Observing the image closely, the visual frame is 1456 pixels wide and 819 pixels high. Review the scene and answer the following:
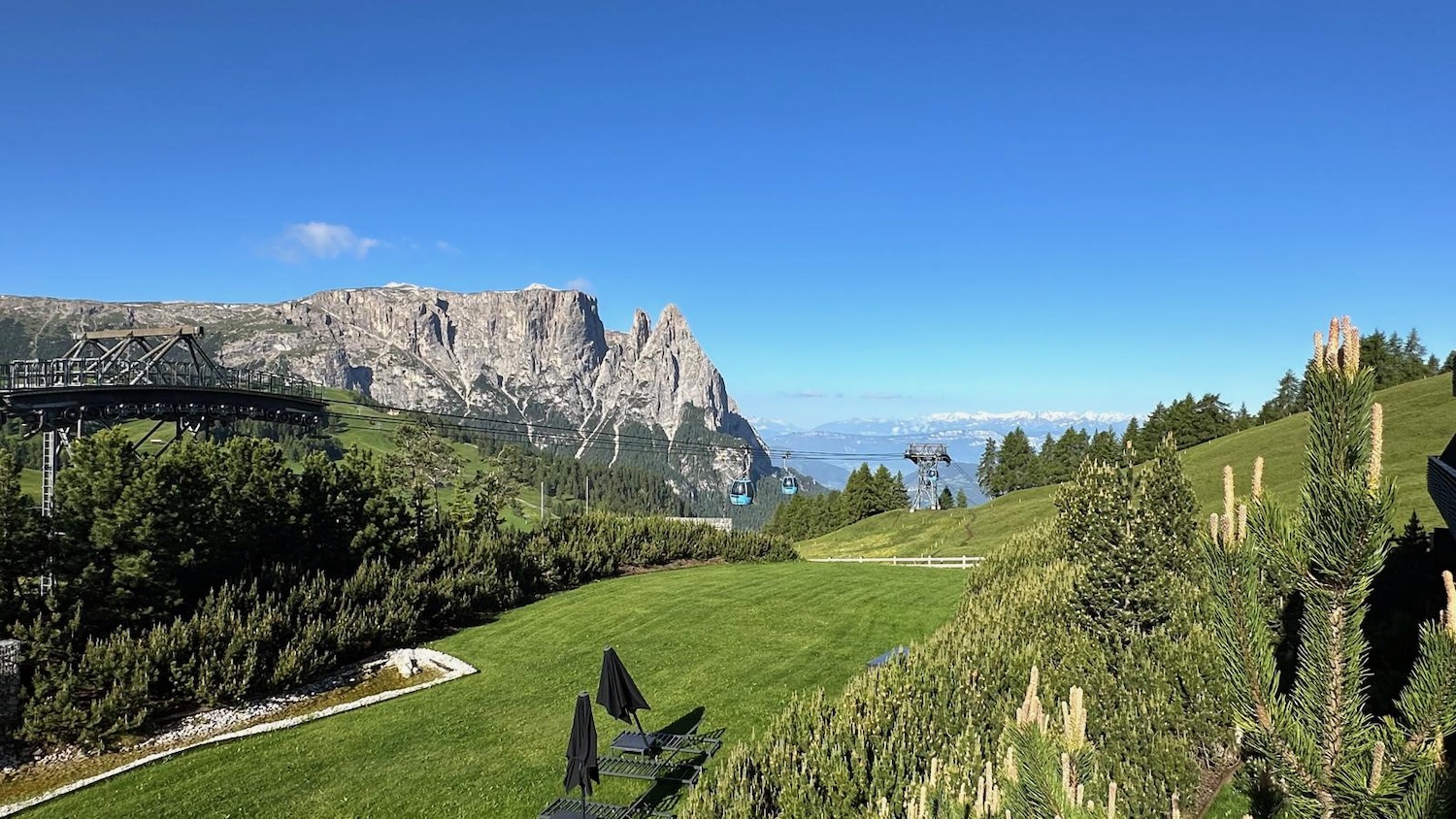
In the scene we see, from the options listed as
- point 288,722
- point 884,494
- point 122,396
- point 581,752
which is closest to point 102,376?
point 122,396

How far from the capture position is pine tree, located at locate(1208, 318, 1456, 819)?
296 centimetres

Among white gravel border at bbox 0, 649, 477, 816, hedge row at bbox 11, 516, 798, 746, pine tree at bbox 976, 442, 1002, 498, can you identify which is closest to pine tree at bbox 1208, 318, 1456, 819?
white gravel border at bbox 0, 649, 477, 816

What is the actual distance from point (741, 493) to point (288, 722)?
177 ft

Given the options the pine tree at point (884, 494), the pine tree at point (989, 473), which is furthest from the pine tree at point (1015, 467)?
the pine tree at point (884, 494)

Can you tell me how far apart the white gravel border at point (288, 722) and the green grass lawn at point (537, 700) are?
0.40 metres

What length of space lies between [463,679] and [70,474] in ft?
46.9

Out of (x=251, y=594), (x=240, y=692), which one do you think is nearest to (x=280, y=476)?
(x=251, y=594)

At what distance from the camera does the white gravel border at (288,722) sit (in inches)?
661

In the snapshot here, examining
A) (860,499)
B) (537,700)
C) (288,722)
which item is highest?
(537,700)

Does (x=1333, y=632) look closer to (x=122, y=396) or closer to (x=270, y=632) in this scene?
(x=270, y=632)

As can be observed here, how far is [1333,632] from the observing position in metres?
3.21

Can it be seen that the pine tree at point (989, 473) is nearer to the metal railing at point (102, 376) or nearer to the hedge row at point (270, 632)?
the hedge row at point (270, 632)

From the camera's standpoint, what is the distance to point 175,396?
3300 centimetres

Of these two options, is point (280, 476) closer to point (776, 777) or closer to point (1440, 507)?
point (776, 777)
